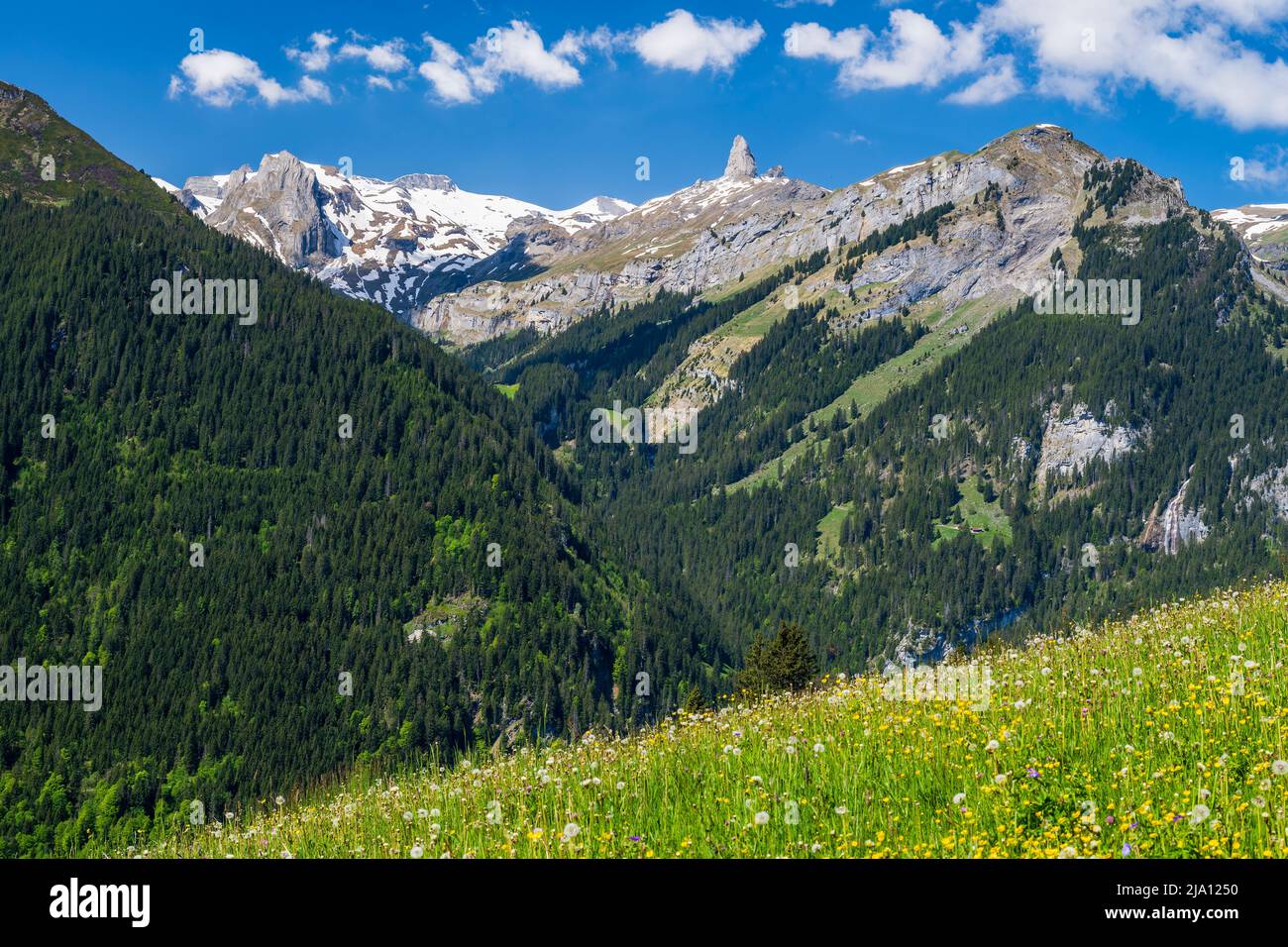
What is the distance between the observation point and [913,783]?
10625 mm

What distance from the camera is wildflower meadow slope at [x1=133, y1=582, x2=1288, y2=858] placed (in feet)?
29.0

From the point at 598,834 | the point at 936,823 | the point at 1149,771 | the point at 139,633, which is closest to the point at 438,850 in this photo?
the point at 598,834

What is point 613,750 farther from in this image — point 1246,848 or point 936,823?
point 1246,848

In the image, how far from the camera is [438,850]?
395 inches

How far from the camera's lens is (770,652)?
72.9 metres

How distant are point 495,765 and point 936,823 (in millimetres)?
7759

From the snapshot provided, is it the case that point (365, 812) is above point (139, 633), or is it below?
above

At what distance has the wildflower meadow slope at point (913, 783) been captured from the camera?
8.83 m

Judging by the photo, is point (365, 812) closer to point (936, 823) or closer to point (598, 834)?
point (598, 834)

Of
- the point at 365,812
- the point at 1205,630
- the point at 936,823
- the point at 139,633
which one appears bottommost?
the point at 139,633
